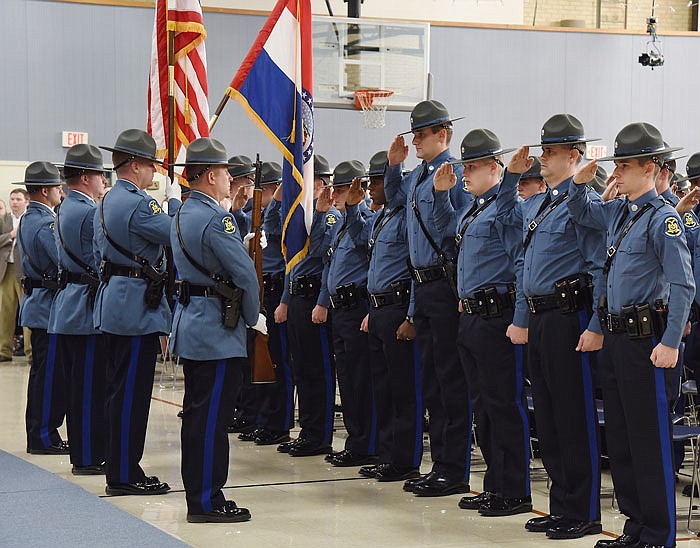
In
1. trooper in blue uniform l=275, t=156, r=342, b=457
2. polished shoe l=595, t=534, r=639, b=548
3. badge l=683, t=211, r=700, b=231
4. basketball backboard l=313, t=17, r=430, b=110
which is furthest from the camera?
basketball backboard l=313, t=17, r=430, b=110

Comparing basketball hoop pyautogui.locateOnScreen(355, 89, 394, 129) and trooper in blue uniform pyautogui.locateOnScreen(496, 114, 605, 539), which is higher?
basketball hoop pyautogui.locateOnScreen(355, 89, 394, 129)

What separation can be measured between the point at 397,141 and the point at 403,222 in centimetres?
48

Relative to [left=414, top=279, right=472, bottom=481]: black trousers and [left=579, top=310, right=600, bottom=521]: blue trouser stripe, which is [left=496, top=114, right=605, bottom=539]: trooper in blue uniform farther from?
[left=414, top=279, right=472, bottom=481]: black trousers

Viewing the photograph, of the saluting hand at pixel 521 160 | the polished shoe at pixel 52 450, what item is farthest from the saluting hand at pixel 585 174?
the polished shoe at pixel 52 450

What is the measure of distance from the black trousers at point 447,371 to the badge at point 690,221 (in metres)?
1.33

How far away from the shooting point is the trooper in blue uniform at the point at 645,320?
4.20m

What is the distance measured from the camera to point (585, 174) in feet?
15.0

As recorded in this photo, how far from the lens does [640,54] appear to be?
16.5m

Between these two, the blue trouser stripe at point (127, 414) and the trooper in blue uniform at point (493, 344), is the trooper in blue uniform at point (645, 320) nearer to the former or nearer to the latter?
the trooper in blue uniform at point (493, 344)

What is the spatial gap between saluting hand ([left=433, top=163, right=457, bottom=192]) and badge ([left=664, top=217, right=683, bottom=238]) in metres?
1.38

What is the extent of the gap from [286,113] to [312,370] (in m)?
1.67

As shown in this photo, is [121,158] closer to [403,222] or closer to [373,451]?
[403,222]

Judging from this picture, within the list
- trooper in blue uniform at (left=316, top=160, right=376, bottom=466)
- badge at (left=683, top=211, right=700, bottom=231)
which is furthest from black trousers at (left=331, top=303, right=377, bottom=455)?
badge at (left=683, top=211, right=700, bottom=231)

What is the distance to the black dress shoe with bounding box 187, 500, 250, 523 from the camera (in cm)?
505
